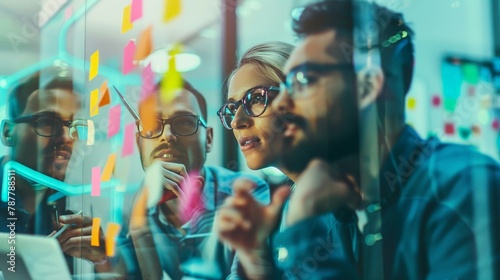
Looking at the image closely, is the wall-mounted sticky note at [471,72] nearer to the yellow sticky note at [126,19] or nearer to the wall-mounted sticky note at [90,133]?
the yellow sticky note at [126,19]

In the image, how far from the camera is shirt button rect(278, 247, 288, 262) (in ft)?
6.52

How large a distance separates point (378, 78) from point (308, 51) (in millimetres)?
269

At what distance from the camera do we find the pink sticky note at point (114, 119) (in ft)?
8.43

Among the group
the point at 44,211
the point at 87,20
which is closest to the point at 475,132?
the point at 87,20

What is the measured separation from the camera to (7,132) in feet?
9.92

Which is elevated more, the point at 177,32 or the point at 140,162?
the point at 177,32

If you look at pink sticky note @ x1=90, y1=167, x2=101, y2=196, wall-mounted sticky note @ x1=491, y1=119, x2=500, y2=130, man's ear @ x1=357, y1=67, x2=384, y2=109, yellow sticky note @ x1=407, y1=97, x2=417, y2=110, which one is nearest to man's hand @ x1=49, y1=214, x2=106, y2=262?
pink sticky note @ x1=90, y1=167, x2=101, y2=196

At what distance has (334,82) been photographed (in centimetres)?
190

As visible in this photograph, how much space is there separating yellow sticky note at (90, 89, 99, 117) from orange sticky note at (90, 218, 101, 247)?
0.52 metres

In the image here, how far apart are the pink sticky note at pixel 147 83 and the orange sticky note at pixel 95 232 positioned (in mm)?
658

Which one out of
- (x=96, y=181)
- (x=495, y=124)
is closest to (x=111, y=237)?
(x=96, y=181)

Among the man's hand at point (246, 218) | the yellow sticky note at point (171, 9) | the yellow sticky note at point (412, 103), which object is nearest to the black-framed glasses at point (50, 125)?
the yellow sticky note at point (171, 9)

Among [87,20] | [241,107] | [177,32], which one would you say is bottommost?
[241,107]

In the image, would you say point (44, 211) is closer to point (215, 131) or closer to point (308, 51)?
point (215, 131)
